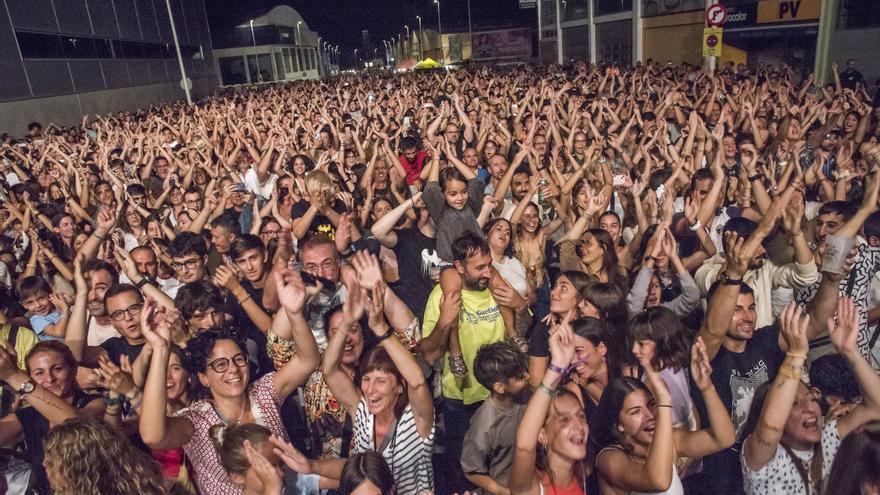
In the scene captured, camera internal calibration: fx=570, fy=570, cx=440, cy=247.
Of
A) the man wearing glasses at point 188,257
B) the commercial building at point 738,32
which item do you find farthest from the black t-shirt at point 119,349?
the commercial building at point 738,32

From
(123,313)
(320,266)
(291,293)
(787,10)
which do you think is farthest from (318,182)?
(787,10)

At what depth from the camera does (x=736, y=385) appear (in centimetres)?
331

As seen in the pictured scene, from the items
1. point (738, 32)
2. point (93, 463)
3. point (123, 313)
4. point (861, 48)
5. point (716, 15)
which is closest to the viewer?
point (93, 463)

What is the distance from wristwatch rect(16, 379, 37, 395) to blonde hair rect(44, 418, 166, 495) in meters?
0.57

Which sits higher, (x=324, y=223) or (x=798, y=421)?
(x=324, y=223)

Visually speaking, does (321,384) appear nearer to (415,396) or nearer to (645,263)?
(415,396)

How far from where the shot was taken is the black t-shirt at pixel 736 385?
3.13 meters

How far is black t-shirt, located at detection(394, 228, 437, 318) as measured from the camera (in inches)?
202

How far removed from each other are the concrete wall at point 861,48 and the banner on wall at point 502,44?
128 feet

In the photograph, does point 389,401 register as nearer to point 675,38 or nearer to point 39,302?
point 39,302

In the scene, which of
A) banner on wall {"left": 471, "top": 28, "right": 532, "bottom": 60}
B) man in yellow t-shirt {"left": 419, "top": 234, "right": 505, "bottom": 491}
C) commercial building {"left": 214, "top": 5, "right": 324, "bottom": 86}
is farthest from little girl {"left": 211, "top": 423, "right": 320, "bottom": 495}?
banner on wall {"left": 471, "top": 28, "right": 532, "bottom": 60}

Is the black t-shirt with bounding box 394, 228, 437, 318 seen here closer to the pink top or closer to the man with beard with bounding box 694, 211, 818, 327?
the pink top

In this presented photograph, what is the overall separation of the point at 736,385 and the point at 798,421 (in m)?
0.65

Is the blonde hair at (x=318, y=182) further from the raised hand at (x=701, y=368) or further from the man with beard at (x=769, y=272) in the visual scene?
the raised hand at (x=701, y=368)
